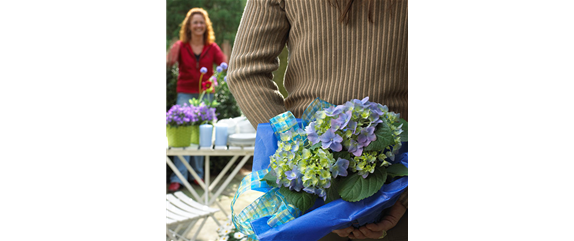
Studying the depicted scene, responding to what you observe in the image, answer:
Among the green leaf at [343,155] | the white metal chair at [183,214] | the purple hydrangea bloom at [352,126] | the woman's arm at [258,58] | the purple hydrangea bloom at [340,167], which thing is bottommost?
the white metal chair at [183,214]

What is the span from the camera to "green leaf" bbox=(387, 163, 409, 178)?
Result: 0.89 m

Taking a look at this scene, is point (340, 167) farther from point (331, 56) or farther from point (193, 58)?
point (193, 58)

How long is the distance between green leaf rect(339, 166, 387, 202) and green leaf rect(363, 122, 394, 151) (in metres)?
0.06

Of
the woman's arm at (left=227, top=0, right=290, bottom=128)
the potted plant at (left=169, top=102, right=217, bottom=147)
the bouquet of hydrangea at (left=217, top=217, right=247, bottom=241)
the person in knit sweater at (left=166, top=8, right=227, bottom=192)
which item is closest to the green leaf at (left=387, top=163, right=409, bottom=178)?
the woman's arm at (left=227, top=0, right=290, bottom=128)

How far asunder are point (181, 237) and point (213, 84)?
5.52 feet

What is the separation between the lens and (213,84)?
425cm

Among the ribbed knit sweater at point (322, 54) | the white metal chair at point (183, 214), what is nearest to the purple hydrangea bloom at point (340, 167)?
the ribbed knit sweater at point (322, 54)

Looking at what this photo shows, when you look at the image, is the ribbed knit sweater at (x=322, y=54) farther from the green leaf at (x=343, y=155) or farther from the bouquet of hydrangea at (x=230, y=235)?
the bouquet of hydrangea at (x=230, y=235)

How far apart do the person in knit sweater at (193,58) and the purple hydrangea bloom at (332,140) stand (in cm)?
425

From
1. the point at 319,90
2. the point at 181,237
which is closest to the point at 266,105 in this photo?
the point at 319,90

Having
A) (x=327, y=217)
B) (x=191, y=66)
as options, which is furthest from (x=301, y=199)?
(x=191, y=66)

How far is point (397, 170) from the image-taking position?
90 cm

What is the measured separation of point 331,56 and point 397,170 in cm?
35

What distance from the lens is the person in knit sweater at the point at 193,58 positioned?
5.02 metres
